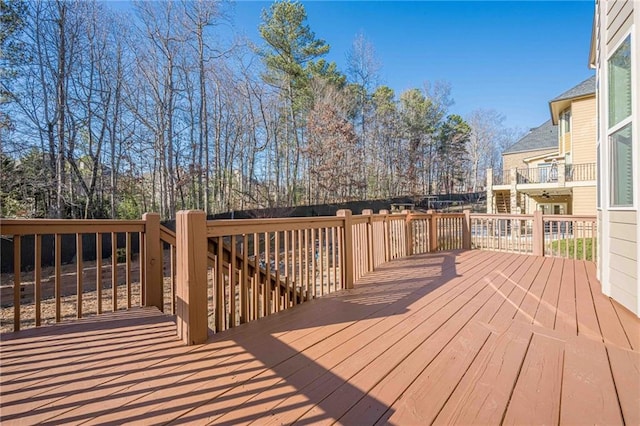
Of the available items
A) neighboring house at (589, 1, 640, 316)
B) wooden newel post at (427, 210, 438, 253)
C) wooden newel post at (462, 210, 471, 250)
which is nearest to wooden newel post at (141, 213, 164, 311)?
neighboring house at (589, 1, 640, 316)

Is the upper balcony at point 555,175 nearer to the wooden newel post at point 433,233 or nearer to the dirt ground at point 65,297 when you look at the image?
A: the wooden newel post at point 433,233

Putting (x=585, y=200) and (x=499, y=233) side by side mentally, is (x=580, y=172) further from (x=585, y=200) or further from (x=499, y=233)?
(x=499, y=233)

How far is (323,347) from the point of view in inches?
73.5

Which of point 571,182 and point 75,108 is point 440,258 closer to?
point 75,108

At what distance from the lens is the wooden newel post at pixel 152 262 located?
263 cm

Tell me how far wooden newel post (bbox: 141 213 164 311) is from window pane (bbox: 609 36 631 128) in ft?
13.8

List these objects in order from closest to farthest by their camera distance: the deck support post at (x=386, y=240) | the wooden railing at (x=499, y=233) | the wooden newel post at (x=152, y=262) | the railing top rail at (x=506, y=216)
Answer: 1. the wooden newel post at (x=152, y=262)
2. the deck support post at (x=386, y=240)
3. the railing top rail at (x=506, y=216)
4. the wooden railing at (x=499, y=233)

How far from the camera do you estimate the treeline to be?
21.6 feet

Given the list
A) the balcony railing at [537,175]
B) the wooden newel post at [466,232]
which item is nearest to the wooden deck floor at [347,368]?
the wooden newel post at [466,232]

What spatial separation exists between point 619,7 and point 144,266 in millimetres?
4797

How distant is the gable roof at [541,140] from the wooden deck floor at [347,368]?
18598 mm

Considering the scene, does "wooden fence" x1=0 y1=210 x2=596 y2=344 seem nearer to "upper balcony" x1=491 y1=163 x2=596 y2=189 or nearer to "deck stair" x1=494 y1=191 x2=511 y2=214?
A: "upper balcony" x1=491 y1=163 x2=596 y2=189

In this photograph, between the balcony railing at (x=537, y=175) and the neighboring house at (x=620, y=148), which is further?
the balcony railing at (x=537, y=175)

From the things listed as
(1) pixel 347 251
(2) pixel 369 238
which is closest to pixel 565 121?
(2) pixel 369 238
